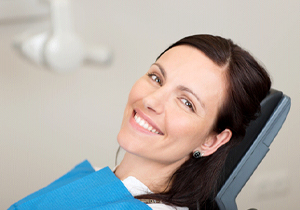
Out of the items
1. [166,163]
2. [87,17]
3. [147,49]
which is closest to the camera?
[166,163]

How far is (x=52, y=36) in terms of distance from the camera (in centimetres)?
107

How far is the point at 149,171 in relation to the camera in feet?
3.25

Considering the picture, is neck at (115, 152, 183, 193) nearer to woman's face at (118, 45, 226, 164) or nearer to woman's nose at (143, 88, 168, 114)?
woman's face at (118, 45, 226, 164)

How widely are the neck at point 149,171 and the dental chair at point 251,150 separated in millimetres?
147

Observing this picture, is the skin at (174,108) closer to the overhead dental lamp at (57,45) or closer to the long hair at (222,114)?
the long hair at (222,114)

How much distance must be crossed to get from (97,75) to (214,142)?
686mm

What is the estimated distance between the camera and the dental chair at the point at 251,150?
3.16 ft

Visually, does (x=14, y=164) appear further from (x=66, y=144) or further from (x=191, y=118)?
(x=191, y=118)

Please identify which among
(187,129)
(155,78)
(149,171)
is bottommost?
(149,171)

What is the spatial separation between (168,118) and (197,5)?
81 centimetres

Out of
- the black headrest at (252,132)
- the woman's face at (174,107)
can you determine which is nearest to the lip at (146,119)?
A: the woman's face at (174,107)

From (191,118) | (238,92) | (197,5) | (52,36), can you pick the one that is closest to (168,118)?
(191,118)

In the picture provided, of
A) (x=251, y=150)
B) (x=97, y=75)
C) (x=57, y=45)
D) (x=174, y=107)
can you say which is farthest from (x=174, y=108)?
(x=97, y=75)

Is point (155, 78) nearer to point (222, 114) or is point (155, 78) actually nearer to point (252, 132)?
point (222, 114)
